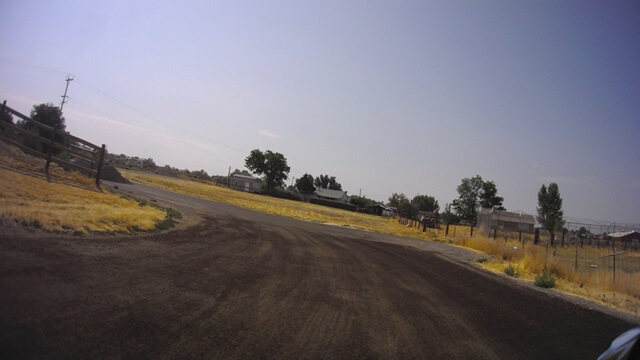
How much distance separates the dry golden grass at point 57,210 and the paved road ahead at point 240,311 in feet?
2.82

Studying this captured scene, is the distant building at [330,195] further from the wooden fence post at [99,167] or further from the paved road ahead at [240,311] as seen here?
the paved road ahead at [240,311]

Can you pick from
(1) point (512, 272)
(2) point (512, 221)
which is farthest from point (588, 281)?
(2) point (512, 221)

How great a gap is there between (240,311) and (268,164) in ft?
325

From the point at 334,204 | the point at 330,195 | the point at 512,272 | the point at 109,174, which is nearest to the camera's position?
the point at 512,272

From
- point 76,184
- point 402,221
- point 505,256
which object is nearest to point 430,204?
point 402,221

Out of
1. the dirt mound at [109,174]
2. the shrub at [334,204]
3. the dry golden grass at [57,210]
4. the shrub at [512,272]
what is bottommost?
the shrub at [512,272]

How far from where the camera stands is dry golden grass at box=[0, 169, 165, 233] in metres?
8.25

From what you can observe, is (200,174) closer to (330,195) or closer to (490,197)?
(330,195)

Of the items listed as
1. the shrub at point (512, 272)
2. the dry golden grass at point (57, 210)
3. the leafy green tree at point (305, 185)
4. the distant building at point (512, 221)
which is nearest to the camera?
the dry golden grass at point (57, 210)

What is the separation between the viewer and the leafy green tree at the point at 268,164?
103 m

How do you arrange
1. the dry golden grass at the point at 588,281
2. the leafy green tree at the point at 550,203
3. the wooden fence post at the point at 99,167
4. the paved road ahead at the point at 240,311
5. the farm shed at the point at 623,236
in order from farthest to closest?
the leafy green tree at the point at 550,203 < the farm shed at the point at 623,236 < the wooden fence post at the point at 99,167 < the dry golden grass at the point at 588,281 < the paved road ahead at the point at 240,311

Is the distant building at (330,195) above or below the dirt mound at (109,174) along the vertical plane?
above

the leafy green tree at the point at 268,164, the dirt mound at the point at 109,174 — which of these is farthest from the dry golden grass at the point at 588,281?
the leafy green tree at the point at 268,164

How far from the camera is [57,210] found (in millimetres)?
9484
